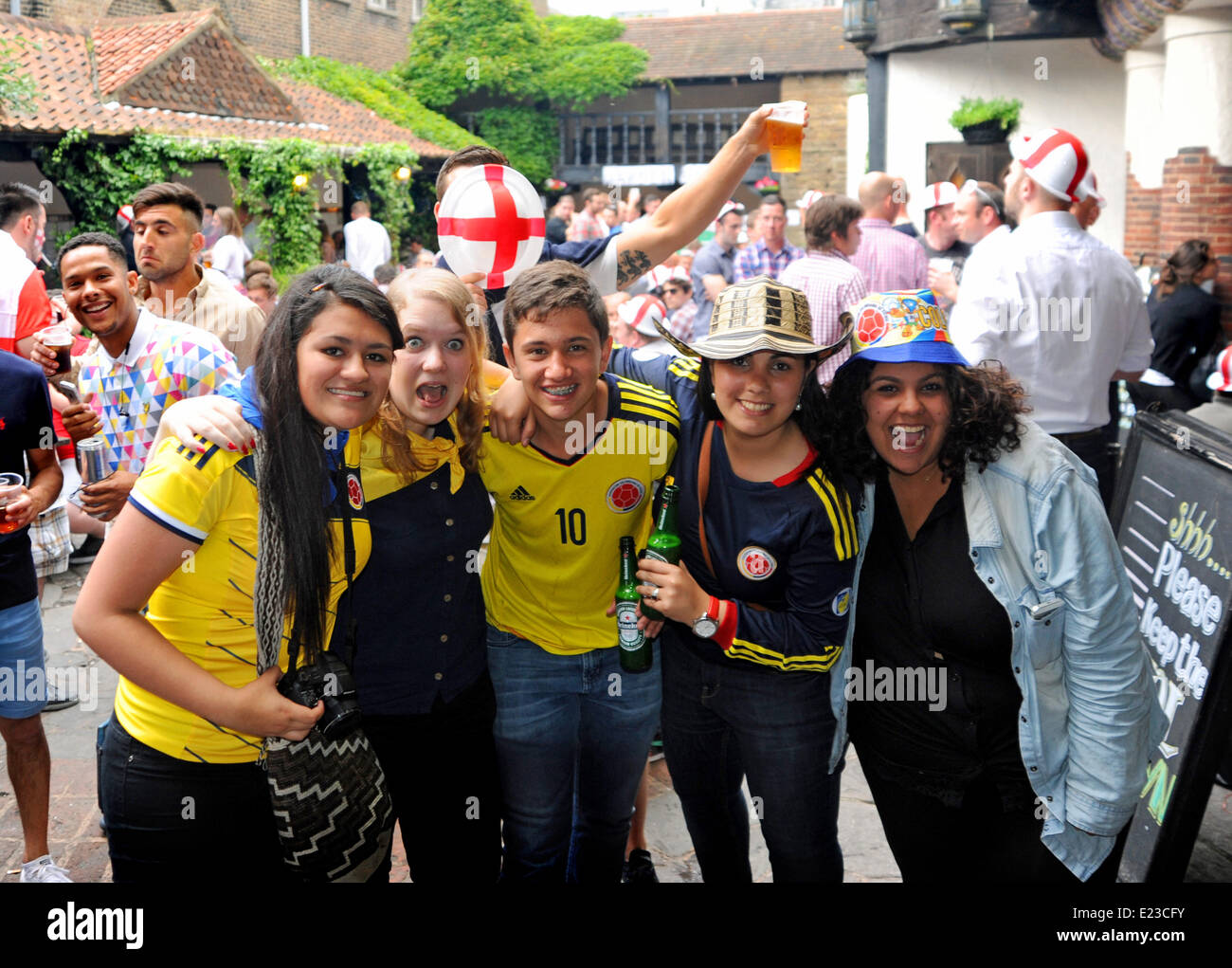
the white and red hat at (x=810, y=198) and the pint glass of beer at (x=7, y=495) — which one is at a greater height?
the white and red hat at (x=810, y=198)

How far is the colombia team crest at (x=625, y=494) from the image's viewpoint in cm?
287

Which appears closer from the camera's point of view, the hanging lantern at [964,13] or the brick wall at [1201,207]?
the brick wall at [1201,207]

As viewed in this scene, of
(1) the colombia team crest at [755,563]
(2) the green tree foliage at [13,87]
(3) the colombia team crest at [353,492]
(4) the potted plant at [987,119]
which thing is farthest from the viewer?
(4) the potted plant at [987,119]

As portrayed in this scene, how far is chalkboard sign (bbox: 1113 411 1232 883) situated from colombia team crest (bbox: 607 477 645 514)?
71.1 inches

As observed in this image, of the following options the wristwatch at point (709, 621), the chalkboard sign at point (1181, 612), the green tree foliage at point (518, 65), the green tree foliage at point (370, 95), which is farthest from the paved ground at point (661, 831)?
the green tree foliage at point (518, 65)

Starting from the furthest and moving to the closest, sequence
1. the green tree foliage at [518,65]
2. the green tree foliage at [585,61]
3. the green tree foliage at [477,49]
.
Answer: the green tree foliage at [585,61]
the green tree foliage at [518,65]
the green tree foliage at [477,49]

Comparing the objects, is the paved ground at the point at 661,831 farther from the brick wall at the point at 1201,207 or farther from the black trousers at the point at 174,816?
the brick wall at the point at 1201,207

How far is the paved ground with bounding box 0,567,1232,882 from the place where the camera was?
3.87m

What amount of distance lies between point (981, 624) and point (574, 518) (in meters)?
1.07

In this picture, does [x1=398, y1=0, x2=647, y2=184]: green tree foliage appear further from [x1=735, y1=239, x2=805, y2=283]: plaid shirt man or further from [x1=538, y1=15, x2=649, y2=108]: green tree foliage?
[x1=735, y1=239, x2=805, y2=283]: plaid shirt man

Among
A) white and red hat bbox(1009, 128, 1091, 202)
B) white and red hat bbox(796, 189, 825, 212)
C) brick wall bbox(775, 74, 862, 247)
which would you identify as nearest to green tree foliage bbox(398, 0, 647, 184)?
brick wall bbox(775, 74, 862, 247)

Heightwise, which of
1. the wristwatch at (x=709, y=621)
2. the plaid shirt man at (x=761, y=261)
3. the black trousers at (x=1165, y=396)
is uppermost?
the plaid shirt man at (x=761, y=261)

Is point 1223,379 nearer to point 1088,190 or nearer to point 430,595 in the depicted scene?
point 1088,190

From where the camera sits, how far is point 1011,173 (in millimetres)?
4984
